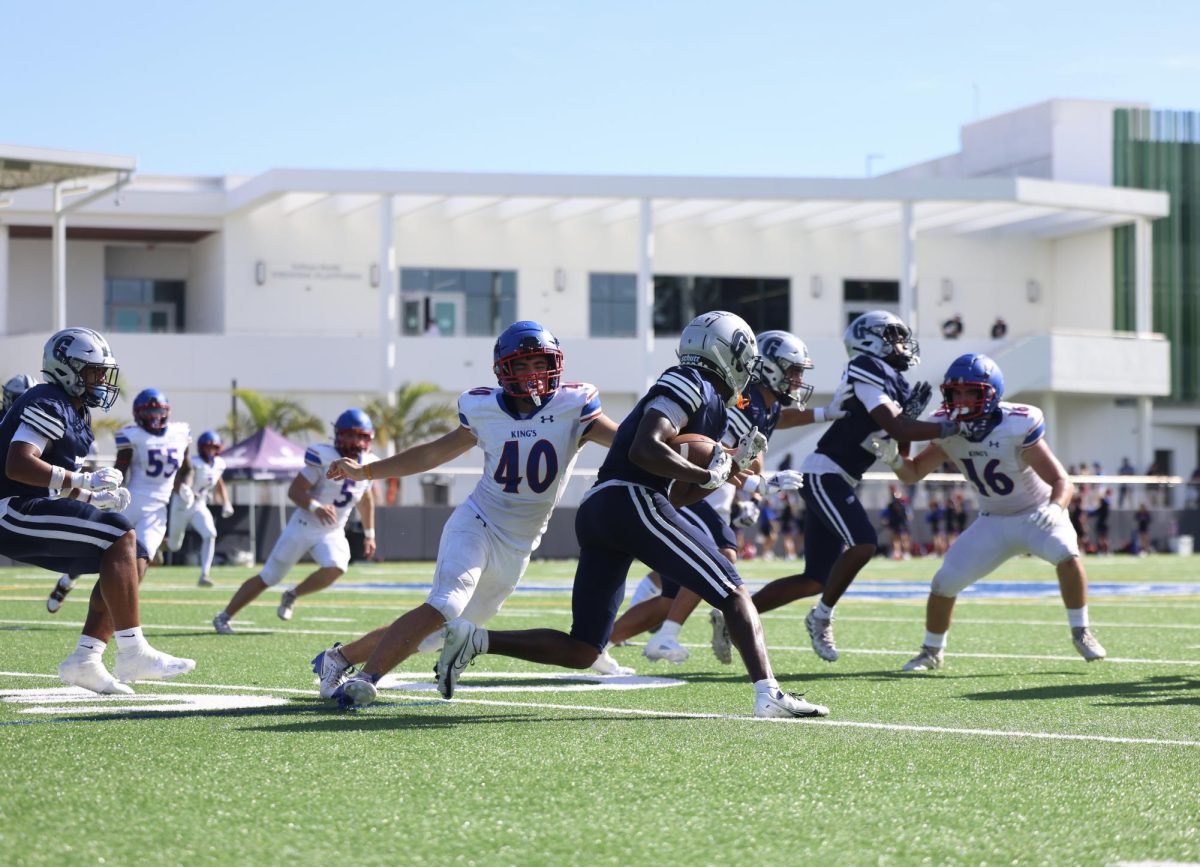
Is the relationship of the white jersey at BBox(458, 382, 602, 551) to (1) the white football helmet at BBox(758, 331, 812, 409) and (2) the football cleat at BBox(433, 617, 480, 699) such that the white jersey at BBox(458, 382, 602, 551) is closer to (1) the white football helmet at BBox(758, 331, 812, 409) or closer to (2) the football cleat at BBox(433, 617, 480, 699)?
(2) the football cleat at BBox(433, 617, 480, 699)

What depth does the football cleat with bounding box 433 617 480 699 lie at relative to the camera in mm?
6918

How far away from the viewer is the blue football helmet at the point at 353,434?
1258cm

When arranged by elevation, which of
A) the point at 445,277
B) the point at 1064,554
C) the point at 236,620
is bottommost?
the point at 236,620

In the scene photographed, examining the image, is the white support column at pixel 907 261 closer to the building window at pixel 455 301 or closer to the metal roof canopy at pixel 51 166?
the building window at pixel 455 301

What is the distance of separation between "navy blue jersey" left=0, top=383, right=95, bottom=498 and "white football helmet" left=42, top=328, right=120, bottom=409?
7 cm

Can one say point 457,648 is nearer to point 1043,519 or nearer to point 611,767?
point 611,767

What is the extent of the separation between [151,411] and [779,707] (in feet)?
26.6

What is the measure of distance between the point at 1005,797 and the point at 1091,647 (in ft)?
16.5

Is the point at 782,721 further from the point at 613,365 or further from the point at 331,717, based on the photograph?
the point at 613,365

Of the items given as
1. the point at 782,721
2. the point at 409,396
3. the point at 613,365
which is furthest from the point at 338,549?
the point at 613,365

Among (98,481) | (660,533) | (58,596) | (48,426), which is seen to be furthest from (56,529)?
(58,596)

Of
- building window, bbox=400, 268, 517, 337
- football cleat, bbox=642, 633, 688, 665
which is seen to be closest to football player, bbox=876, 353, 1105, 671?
football cleat, bbox=642, 633, 688, 665

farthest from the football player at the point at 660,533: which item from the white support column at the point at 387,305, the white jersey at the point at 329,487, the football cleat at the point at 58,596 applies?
the white support column at the point at 387,305

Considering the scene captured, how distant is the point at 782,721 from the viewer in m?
7.01
